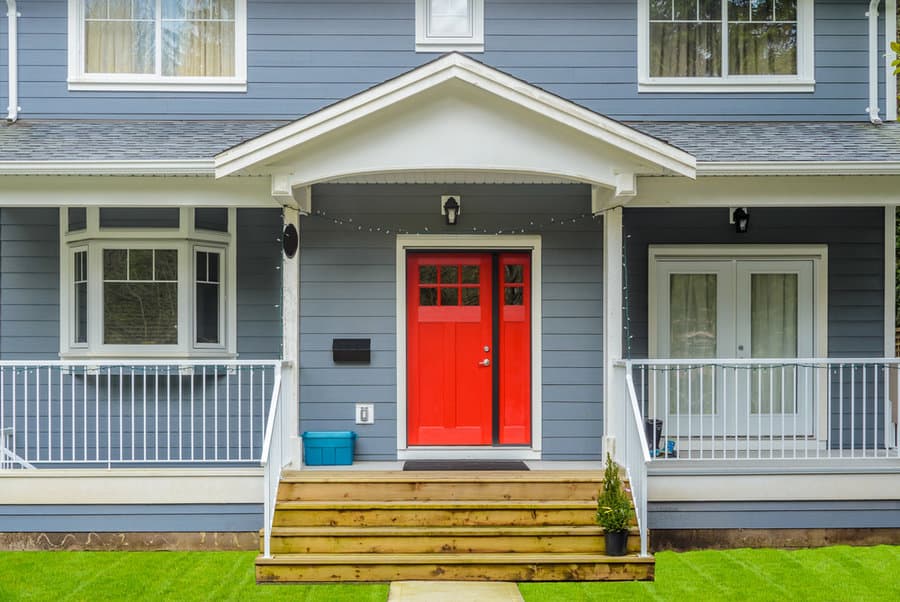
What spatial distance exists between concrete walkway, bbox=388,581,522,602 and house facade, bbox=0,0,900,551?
1.56m

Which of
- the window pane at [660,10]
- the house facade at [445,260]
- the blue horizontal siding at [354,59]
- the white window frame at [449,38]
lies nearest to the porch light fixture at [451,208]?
the house facade at [445,260]

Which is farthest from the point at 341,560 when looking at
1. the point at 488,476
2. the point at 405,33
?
the point at 405,33

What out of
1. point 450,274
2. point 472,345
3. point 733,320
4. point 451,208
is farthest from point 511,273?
point 733,320

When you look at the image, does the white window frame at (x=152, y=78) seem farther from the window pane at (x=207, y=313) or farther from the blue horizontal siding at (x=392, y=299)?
the window pane at (x=207, y=313)

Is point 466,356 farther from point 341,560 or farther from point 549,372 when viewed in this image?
point 341,560

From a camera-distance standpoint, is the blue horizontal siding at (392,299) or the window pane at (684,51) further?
the window pane at (684,51)

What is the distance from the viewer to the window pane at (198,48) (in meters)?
8.47

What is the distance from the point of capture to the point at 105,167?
6863 mm

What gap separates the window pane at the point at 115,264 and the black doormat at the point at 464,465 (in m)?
3.22

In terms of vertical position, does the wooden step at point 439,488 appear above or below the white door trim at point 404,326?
below

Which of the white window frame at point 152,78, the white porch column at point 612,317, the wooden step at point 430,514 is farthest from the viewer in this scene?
the white window frame at point 152,78

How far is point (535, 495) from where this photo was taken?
6.71m

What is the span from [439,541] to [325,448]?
1.70 metres

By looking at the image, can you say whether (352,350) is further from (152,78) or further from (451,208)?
(152,78)
